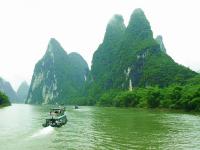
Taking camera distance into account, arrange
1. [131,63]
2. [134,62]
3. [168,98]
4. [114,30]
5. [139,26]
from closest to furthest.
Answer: [168,98], [134,62], [131,63], [139,26], [114,30]

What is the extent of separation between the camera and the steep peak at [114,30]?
566 ft

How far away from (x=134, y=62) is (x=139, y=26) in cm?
2173

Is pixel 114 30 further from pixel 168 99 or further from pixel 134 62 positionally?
pixel 168 99

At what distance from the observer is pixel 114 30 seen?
→ 174 m

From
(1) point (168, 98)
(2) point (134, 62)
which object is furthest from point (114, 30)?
(1) point (168, 98)

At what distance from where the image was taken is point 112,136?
28594 millimetres

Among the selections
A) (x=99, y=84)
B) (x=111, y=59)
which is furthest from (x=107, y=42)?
(x=99, y=84)

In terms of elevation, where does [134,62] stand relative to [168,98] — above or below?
above

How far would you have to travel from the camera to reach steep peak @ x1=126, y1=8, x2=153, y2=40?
149 m

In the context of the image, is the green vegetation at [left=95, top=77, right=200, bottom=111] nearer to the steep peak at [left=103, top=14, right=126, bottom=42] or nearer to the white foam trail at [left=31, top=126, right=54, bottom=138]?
the white foam trail at [left=31, top=126, right=54, bottom=138]

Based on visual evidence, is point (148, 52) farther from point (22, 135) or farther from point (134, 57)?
point (22, 135)

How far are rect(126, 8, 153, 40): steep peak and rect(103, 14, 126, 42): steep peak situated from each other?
1512cm

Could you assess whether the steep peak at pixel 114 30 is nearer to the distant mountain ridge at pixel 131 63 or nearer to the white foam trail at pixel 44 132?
the distant mountain ridge at pixel 131 63

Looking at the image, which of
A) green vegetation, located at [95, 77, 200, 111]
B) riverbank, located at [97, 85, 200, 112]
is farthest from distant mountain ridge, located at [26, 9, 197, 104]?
riverbank, located at [97, 85, 200, 112]
